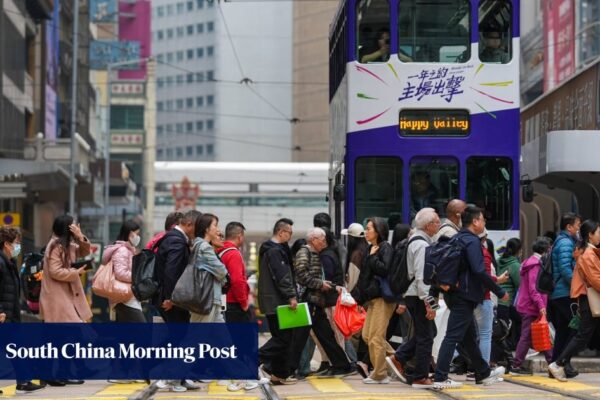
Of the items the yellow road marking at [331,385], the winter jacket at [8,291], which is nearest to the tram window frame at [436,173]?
the yellow road marking at [331,385]

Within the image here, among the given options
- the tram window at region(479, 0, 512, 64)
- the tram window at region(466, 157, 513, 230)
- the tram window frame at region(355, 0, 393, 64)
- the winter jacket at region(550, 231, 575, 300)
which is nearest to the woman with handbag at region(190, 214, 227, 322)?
the winter jacket at region(550, 231, 575, 300)

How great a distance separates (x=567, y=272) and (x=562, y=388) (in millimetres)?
1734

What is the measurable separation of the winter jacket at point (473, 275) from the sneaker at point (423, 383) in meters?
0.96

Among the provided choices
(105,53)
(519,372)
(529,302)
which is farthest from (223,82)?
(519,372)

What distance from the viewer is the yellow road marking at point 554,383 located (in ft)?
49.1

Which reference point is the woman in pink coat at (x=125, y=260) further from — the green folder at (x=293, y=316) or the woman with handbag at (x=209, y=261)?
the green folder at (x=293, y=316)

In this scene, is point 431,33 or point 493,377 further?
point 431,33

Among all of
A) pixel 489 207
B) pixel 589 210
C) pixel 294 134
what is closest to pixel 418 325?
pixel 489 207

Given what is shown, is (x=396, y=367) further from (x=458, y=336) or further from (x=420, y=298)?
(x=458, y=336)

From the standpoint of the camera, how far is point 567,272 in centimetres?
1634

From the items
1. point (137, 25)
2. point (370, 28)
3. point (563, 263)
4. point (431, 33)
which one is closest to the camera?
point (563, 263)

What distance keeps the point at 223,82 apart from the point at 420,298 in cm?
14266

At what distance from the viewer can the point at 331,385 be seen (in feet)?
51.1

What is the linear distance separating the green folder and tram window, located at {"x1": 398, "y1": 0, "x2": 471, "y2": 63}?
570 cm
